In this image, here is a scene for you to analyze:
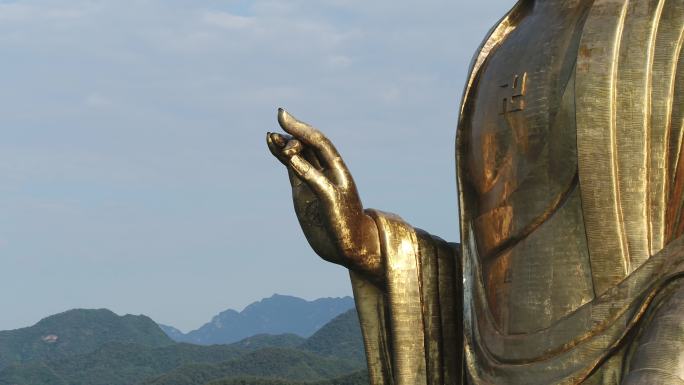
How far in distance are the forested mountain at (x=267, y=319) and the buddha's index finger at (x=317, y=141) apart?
11401cm

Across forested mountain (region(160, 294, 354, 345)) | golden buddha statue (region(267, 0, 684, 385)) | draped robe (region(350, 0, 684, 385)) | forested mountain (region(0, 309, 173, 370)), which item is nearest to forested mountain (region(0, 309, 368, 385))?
forested mountain (region(0, 309, 173, 370))

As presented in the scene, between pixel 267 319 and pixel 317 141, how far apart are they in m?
124

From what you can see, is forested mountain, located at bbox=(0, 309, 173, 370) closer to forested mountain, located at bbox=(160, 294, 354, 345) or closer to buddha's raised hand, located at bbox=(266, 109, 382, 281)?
forested mountain, located at bbox=(160, 294, 354, 345)

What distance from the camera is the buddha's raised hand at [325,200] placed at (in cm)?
700

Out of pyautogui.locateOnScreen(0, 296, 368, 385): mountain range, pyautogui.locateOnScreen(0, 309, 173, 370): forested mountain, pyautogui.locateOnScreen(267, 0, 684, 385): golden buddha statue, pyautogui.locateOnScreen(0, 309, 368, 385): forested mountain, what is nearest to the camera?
pyautogui.locateOnScreen(267, 0, 684, 385): golden buddha statue

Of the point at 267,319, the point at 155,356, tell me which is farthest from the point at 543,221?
the point at 267,319

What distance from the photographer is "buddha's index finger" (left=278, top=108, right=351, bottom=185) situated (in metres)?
7.04

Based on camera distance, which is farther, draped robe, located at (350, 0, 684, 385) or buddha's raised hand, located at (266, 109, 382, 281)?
buddha's raised hand, located at (266, 109, 382, 281)

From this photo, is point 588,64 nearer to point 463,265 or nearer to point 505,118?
point 505,118

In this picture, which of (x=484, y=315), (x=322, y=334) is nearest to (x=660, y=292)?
(x=484, y=315)

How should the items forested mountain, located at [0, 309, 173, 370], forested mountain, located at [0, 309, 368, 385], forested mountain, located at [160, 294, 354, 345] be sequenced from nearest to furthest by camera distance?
forested mountain, located at [0, 309, 368, 385]
forested mountain, located at [0, 309, 173, 370]
forested mountain, located at [160, 294, 354, 345]

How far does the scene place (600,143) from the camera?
6586 millimetres

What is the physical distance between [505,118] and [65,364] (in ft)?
195

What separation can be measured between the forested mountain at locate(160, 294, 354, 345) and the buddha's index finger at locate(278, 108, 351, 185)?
114008 mm
